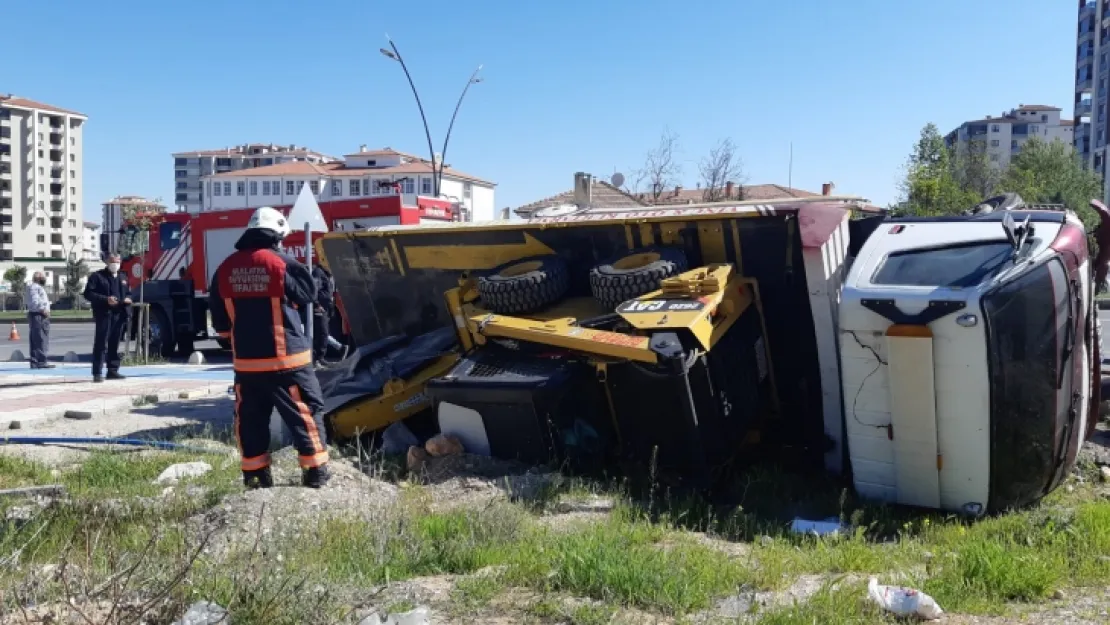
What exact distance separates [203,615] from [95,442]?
4593mm

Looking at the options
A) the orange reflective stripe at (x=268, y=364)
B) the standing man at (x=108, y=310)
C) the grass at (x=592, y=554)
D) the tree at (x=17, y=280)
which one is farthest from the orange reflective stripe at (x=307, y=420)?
the tree at (x=17, y=280)

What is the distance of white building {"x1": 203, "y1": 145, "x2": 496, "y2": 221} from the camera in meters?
84.1

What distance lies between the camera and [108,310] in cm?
1166

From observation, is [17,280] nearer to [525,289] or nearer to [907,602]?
[525,289]

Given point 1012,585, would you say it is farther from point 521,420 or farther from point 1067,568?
point 521,420

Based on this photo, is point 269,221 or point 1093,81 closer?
point 269,221

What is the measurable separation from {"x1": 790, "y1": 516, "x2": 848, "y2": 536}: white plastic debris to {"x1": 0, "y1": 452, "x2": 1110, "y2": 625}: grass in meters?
0.09

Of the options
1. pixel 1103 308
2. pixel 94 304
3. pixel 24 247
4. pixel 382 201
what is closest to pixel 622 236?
pixel 94 304

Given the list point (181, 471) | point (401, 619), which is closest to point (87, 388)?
point (181, 471)

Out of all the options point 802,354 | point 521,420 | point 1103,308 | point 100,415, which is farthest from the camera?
point 1103,308

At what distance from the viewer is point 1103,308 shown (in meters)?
28.5

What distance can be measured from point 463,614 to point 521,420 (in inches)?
90.9

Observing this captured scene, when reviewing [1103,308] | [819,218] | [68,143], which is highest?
[68,143]

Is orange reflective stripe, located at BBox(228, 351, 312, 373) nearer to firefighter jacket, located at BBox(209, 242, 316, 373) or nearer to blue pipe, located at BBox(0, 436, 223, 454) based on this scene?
firefighter jacket, located at BBox(209, 242, 316, 373)
